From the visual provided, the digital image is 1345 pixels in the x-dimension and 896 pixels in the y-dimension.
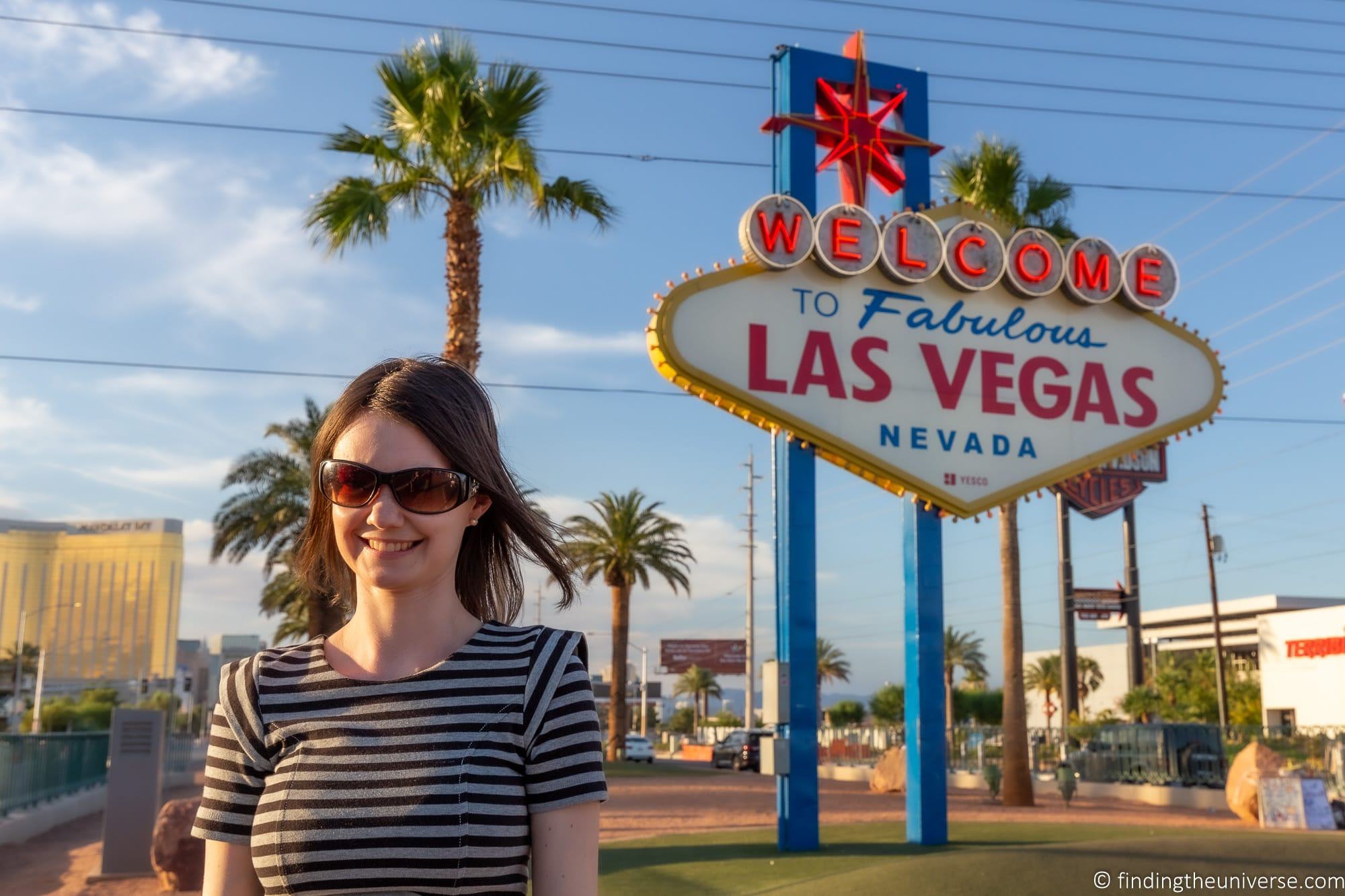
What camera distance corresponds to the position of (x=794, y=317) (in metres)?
15.1

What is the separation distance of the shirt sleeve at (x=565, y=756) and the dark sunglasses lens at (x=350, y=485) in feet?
1.62

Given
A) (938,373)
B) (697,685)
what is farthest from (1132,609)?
(697,685)

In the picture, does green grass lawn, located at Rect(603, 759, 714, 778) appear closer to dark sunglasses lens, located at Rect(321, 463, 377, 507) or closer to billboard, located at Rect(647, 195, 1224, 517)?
billboard, located at Rect(647, 195, 1224, 517)

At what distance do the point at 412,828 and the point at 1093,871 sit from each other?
9033 millimetres

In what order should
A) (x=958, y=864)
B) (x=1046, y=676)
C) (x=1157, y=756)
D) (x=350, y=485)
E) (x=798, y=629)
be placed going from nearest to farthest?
(x=350, y=485)
(x=958, y=864)
(x=798, y=629)
(x=1157, y=756)
(x=1046, y=676)

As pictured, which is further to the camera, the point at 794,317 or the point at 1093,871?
the point at 794,317

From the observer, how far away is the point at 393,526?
2.27 meters

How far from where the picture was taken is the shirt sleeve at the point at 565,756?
211cm

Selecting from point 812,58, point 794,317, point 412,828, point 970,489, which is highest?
point 812,58

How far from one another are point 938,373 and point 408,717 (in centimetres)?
1414

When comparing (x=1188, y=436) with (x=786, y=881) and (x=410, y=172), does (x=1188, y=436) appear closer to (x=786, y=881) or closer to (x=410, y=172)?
(x=786, y=881)

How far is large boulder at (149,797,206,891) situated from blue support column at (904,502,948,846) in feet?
26.7

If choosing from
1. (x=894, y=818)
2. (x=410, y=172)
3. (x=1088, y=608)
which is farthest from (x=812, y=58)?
(x=1088, y=608)

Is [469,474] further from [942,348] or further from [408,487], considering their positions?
[942,348]
